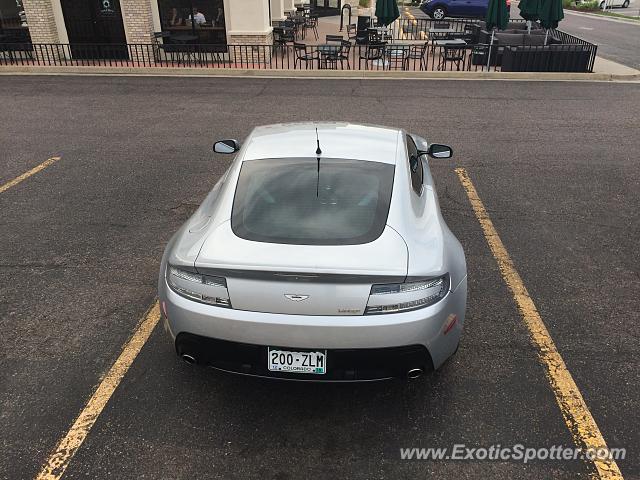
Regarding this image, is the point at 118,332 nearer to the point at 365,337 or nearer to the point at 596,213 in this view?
the point at 365,337

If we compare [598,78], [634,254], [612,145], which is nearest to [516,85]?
[598,78]

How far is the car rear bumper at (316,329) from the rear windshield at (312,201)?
0.48 meters

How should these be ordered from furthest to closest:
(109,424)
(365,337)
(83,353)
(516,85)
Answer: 1. (516,85)
2. (83,353)
3. (109,424)
4. (365,337)

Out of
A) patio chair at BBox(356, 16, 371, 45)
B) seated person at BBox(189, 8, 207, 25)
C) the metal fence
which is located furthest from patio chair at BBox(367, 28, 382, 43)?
seated person at BBox(189, 8, 207, 25)

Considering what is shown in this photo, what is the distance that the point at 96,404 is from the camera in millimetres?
3141

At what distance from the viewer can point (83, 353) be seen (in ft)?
11.8

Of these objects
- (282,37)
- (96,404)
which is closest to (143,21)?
(282,37)

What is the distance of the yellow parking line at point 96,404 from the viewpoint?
2742 mm

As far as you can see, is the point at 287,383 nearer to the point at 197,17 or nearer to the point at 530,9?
the point at 530,9

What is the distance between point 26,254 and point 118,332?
6.18 feet

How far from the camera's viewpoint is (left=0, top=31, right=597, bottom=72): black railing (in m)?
14.4

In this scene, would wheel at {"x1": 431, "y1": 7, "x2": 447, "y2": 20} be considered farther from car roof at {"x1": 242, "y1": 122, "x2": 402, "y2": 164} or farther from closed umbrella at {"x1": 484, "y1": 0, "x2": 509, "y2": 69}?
car roof at {"x1": 242, "y1": 122, "x2": 402, "y2": 164}

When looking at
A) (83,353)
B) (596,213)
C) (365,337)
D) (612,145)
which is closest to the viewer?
(365,337)

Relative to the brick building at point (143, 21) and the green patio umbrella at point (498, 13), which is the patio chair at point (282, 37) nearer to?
the brick building at point (143, 21)
